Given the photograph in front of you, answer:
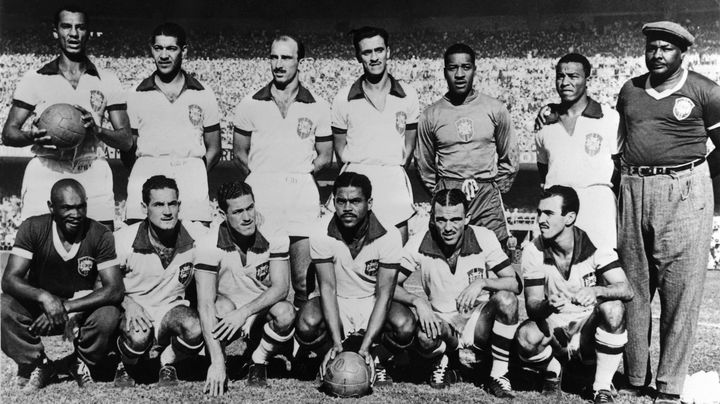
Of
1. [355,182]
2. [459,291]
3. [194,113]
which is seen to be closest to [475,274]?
[459,291]

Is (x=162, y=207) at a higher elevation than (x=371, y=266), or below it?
higher

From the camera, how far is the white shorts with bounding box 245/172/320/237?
4977 mm

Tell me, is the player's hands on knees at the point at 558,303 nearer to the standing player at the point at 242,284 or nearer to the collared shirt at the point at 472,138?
the collared shirt at the point at 472,138

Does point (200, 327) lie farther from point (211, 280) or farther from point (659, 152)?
point (659, 152)

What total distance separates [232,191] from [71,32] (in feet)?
5.43

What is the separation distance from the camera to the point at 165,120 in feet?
16.3

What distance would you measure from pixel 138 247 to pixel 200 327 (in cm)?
74

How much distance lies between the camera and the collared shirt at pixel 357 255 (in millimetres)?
4641

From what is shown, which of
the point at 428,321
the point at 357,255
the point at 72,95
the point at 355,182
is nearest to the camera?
the point at 428,321

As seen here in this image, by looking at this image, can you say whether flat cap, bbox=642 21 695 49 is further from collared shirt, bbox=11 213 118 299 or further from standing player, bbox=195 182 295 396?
collared shirt, bbox=11 213 118 299

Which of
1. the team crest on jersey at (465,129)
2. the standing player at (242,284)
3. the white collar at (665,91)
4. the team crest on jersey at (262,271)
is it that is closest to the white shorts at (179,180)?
the standing player at (242,284)

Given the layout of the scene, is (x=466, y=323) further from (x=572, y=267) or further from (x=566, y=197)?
(x=566, y=197)

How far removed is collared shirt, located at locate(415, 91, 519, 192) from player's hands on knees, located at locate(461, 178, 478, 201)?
0.04 meters

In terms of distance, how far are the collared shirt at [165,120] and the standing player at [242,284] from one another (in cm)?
56
